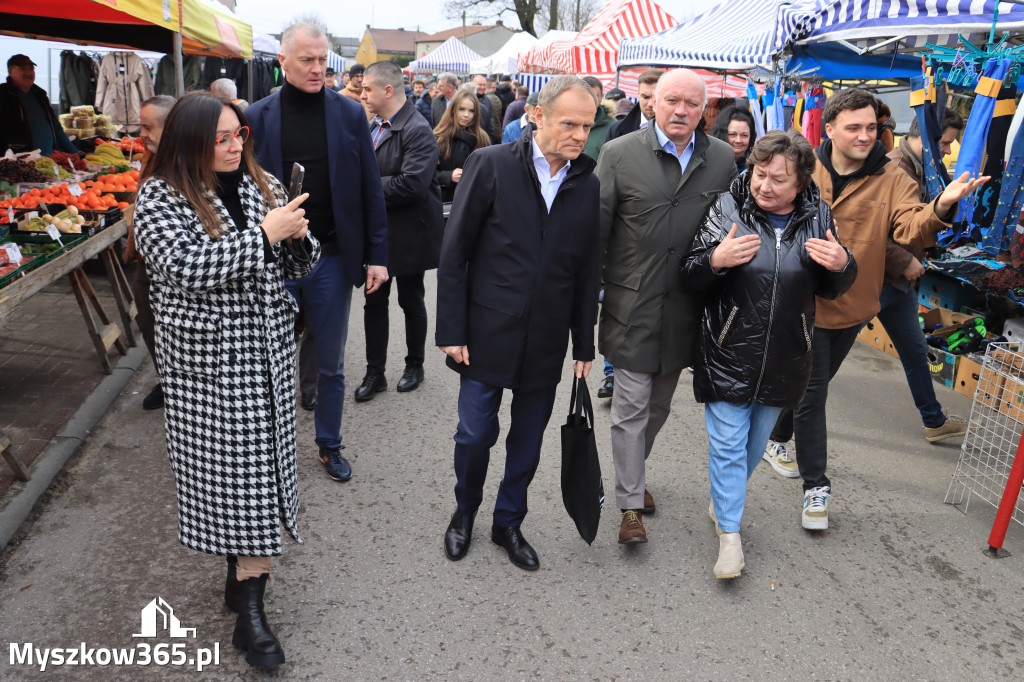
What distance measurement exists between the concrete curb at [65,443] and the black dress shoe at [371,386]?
1.54 metres

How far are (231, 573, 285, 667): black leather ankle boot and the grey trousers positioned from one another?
158cm

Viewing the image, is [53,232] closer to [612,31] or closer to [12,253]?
[12,253]

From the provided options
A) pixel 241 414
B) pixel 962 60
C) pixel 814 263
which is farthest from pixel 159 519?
pixel 962 60

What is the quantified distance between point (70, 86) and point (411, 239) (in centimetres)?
1062

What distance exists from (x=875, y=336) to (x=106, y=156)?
26.0ft

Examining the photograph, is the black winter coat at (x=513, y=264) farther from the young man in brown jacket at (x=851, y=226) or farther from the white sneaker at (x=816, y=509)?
the white sneaker at (x=816, y=509)

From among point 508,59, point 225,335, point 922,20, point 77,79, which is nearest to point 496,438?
point 225,335

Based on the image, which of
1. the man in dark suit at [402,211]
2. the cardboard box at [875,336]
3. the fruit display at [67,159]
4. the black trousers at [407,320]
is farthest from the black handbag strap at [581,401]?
the fruit display at [67,159]

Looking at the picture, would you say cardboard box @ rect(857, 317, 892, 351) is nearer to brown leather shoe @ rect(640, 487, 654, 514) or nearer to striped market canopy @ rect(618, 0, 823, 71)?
striped market canopy @ rect(618, 0, 823, 71)

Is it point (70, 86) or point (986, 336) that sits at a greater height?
point (70, 86)

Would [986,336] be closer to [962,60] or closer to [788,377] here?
[962,60]

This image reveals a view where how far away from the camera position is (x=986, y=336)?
19.2ft
